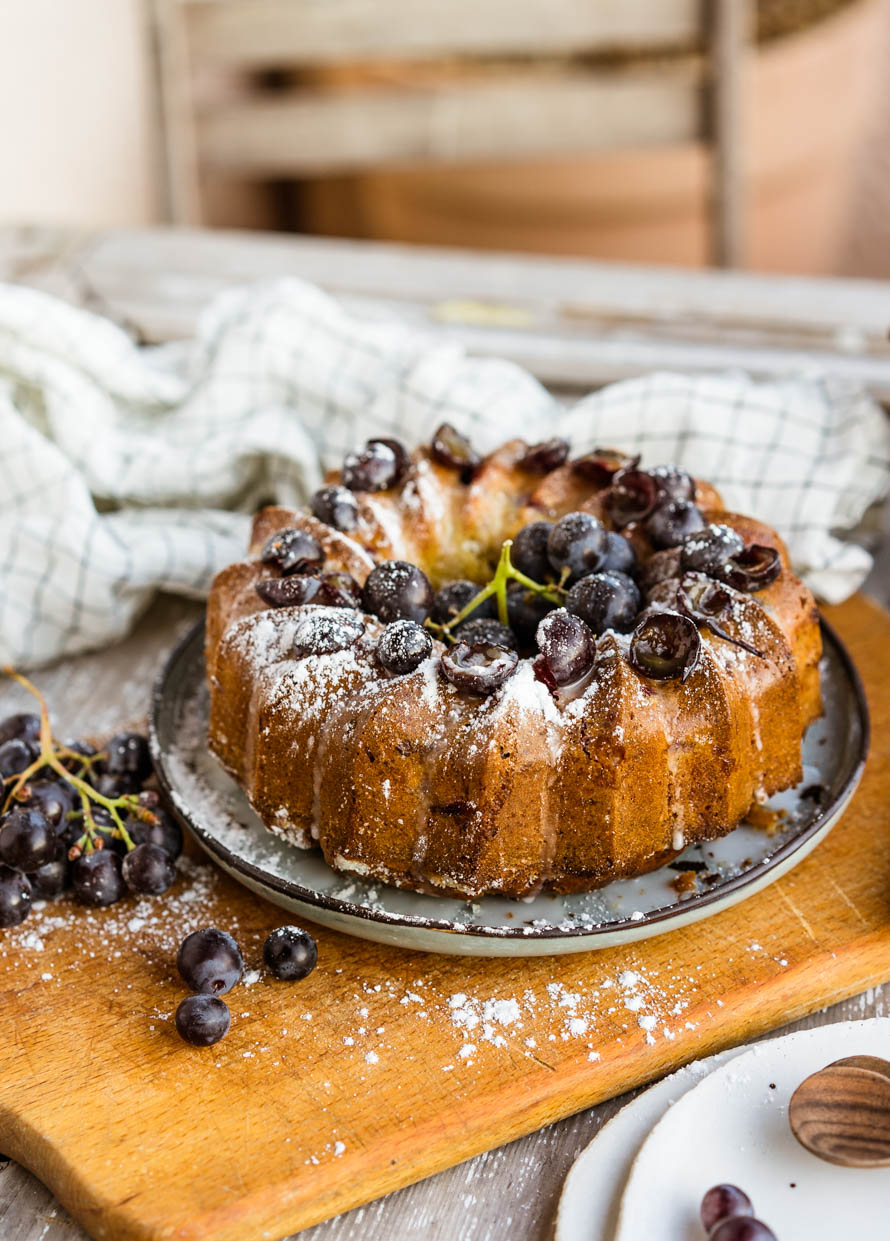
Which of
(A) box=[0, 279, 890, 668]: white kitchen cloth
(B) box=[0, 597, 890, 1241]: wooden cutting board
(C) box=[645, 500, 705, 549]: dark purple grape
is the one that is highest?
(C) box=[645, 500, 705, 549]: dark purple grape

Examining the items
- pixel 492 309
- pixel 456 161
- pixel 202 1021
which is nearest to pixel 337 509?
pixel 202 1021

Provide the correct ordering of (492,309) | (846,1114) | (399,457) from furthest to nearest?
1. (492,309)
2. (399,457)
3. (846,1114)

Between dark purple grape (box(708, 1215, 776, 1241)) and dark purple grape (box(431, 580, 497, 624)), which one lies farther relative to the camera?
dark purple grape (box(431, 580, 497, 624))

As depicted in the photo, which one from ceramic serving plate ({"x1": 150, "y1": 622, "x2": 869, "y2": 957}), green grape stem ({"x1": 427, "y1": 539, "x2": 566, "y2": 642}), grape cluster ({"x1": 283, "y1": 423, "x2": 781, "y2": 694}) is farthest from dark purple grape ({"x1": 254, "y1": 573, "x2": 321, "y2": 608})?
ceramic serving plate ({"x1": 150, "y1": 622, "x2": 869, "y2": 957})

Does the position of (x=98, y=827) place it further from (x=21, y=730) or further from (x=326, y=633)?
(x=326, y=633)

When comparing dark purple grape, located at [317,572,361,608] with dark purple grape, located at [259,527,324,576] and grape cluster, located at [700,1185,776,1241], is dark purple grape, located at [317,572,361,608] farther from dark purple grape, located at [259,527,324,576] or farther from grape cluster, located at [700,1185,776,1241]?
grape cluster, located at [700,1185,776,1241]

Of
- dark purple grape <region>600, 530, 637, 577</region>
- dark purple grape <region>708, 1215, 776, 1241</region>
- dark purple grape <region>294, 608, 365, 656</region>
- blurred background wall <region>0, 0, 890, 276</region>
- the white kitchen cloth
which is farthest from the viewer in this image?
blurred background wall <region>0, 0, 890, 276</region>

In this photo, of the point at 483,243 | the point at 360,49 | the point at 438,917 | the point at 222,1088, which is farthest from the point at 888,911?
the point at 483,243
